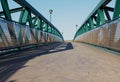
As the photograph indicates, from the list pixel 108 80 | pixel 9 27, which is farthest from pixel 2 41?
pixel 108 80

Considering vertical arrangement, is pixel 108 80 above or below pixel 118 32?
below

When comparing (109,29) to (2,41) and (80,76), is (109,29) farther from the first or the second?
(80,76)

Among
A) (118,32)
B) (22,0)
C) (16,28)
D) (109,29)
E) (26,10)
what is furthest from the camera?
(26,10)

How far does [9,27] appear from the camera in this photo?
15.2 metres

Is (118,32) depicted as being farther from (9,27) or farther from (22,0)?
(22,0)

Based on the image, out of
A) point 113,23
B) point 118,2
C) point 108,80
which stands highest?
point 118,2

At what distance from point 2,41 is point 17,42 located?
385cm

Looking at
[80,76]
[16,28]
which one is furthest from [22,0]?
[80,76]

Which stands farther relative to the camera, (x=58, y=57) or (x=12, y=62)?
(x=58, y=57)

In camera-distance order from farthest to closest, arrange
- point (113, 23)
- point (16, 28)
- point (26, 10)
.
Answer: point (26, 10) → point (16, 28) → point (113, 23)

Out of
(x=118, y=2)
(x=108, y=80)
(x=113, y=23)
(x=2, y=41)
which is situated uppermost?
(x=118, y=2)

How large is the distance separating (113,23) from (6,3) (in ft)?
22.1

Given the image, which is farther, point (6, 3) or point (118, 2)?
point (6, 3)

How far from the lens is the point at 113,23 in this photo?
1441cm
